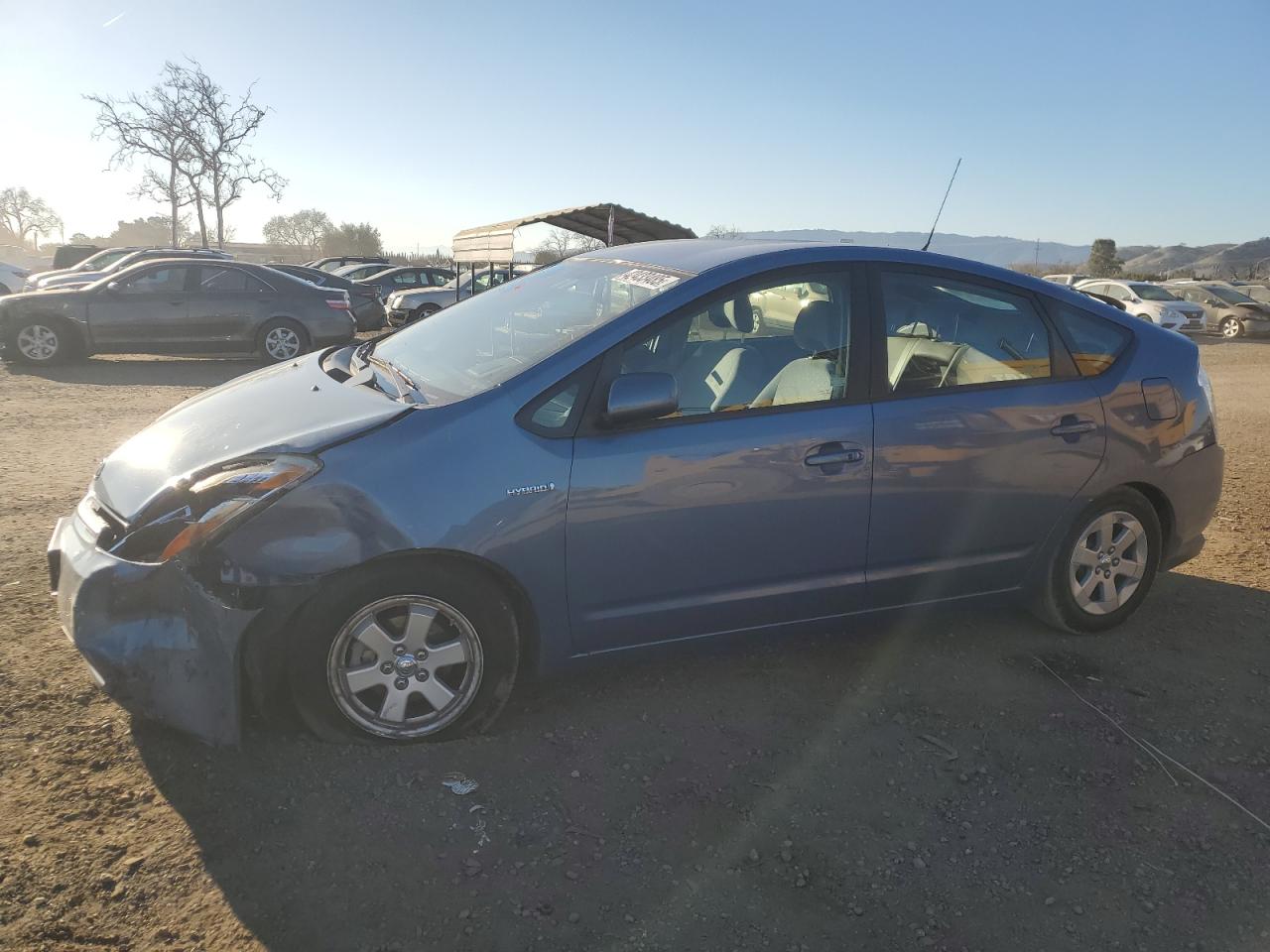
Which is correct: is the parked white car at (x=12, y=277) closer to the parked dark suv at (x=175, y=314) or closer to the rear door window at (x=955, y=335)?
the parked dark suv at (x=175, y=314)

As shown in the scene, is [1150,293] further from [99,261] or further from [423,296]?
[99,261]

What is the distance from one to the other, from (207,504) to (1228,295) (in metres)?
31.2

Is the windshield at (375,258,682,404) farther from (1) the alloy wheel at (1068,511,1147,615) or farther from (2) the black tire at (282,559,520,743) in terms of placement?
(1) the alloy wheel at (1068,511,1147,615)

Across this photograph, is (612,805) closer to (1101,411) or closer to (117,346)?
(1101,411)

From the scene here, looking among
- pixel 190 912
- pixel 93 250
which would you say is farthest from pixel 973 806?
pixel 93 250

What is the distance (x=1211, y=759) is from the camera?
3.11 metres

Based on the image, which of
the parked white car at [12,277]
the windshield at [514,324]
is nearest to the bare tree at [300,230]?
the parked white car at [12,277]

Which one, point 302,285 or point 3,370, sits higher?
point 302,285

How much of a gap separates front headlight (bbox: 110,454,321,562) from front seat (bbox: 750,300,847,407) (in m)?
1.61

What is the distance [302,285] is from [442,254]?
1431 inches

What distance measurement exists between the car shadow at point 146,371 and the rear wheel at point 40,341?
14cm

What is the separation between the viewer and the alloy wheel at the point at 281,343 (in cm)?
1271

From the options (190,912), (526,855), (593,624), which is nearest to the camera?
(190,912)

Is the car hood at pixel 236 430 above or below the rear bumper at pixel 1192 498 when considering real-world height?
above
